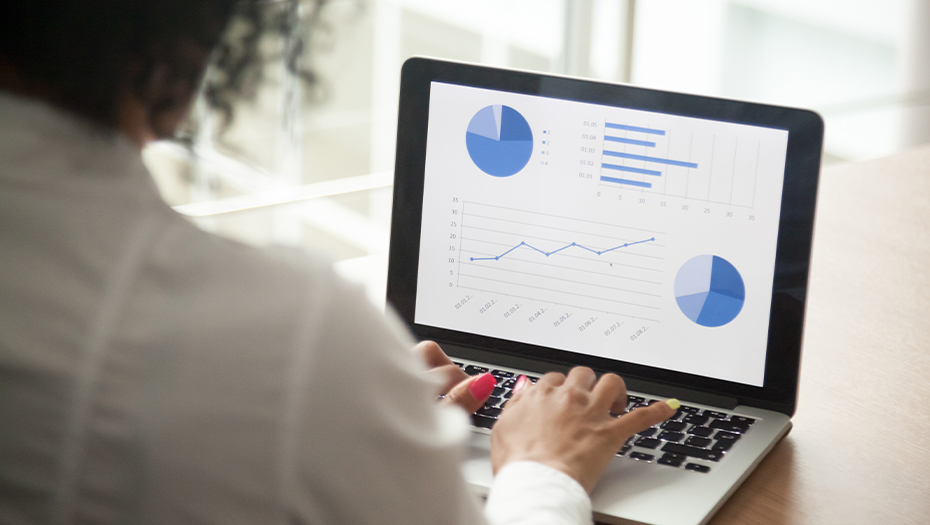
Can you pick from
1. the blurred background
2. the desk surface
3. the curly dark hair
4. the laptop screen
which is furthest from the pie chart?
the curly dark hair

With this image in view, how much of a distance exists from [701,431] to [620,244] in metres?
0.20

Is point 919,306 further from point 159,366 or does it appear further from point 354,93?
point 354,93

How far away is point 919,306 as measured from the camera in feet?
3.68

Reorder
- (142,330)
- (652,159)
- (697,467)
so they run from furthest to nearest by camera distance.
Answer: (652,159)
(697,467)
(142,330)

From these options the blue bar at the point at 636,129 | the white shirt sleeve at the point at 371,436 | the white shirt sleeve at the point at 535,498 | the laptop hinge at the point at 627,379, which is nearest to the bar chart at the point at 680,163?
the blue bar at the point at 636,129

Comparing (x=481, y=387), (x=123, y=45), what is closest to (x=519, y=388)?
(x=481, y=387)

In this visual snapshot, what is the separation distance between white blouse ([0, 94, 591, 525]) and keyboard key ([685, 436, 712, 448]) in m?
0.47

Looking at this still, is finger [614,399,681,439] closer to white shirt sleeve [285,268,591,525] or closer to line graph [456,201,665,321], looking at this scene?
line graph [456,201,665,321]

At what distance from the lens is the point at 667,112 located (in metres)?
0.87

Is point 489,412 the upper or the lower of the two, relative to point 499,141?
lower

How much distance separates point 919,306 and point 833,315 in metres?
0.12

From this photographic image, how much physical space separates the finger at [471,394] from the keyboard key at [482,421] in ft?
0.04

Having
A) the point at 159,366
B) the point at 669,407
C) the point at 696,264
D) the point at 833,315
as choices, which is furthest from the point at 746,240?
the point at 159,366

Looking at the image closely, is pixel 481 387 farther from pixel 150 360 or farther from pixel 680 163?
pixel 150 360
